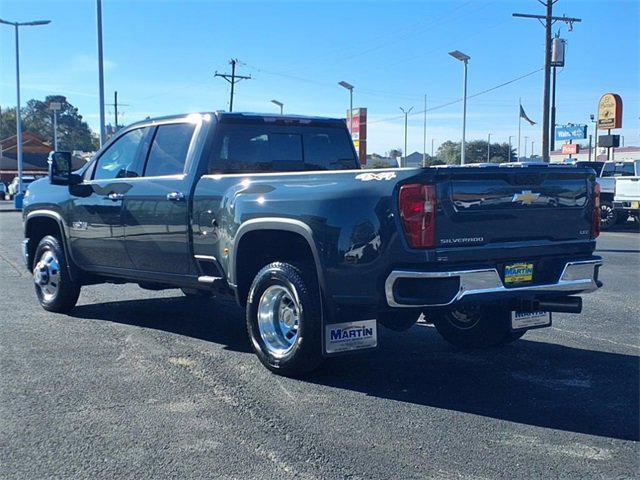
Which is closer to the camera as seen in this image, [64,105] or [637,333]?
[637,333]

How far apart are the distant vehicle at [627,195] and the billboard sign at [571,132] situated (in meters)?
47.3

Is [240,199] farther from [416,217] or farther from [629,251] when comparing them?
[629,251]

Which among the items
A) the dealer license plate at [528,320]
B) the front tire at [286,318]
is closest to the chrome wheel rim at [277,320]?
the front tire at [286,318]

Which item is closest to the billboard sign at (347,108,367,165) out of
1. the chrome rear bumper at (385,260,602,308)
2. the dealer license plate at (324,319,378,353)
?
the chrome rear bumper at (385,260,602,308)

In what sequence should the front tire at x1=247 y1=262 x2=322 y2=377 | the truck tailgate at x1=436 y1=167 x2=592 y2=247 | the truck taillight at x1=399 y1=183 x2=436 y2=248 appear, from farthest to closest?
the front tire at x1=247 y1=262 x2=322 y2=377, the truck tailgate at x1=436 y1=167 x2=592 y2=247, the truck taillight at x1=399 y1=183 x2=436 y2=248

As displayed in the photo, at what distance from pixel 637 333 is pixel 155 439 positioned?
16.6 ft

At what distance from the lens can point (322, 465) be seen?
400cm

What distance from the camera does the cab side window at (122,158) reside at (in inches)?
289

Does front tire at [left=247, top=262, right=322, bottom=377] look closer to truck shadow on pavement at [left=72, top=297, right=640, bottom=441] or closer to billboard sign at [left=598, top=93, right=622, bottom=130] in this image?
truck shadow on pavement at [left=72, top=297, right=640, bottom=441]

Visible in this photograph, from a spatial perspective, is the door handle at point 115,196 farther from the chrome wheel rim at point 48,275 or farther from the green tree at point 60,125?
the green tree at point 60,125

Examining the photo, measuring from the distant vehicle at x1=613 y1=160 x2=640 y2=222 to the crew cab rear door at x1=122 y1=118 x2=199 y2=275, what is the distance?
54.2ft

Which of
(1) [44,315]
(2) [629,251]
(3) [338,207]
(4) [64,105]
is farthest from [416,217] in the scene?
(4) [64,105]

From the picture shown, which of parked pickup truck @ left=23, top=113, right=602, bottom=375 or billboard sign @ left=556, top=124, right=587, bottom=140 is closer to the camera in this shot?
parked pickup truck @ left=23, top=113, right=602, bottom=375

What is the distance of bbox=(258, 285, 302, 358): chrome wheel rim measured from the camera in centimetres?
569
